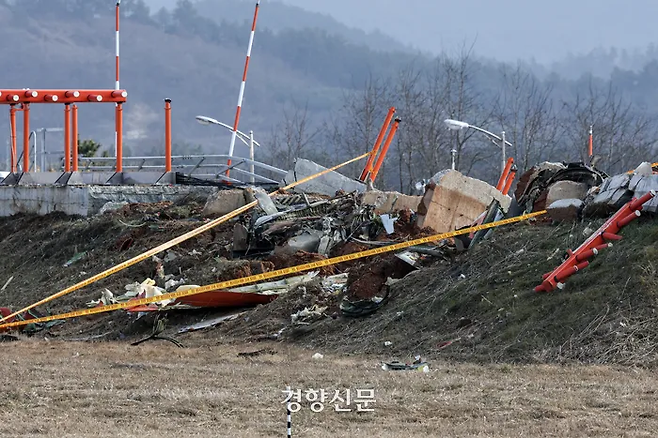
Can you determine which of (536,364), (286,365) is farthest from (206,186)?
(536,364)

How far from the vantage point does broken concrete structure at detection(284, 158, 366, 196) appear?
84.1ft

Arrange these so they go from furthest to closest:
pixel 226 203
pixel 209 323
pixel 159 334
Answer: pixel 226 203
pixel 209 323
pixel 159 334

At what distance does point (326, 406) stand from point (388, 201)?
36.8 ft

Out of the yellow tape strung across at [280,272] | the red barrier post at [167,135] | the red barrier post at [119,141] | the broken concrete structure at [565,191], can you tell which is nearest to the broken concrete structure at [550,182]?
the broken concrete structure at [565,191]

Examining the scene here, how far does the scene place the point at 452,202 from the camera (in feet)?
67.2

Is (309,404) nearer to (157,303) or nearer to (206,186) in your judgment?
(157,303)

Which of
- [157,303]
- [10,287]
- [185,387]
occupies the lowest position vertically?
[10,287]

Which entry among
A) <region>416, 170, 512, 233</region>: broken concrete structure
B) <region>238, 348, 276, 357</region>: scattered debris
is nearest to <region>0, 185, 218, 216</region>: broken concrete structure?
<region>416, 170, 512, 233</region>: broken concrete structure

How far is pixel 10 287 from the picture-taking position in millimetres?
23500

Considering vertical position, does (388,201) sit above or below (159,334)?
above

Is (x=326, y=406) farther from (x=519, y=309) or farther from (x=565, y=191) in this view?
(x=565, y=191)

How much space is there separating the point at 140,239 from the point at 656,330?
41.3ft

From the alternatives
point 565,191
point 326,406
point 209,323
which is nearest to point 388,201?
point 565,191

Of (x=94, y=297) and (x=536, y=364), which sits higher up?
(x=536, y=364)
